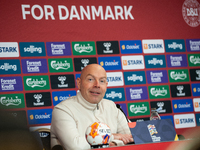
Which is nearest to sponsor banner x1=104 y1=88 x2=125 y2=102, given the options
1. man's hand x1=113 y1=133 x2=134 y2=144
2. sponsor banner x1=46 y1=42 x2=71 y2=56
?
sponsor banner x1=46 y1=42 x2=71 y2=56

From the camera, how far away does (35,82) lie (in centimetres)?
Result: 377

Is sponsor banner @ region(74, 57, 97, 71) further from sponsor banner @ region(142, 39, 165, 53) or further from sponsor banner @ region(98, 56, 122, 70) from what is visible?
sponsor banner @ region(142, 39, 165, 53)

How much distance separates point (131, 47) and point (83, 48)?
→ 0.72m

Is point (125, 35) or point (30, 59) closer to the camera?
point (30, 59)

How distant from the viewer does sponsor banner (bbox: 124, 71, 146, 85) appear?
418 cm

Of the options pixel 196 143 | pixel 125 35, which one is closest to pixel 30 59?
pixel 125 35

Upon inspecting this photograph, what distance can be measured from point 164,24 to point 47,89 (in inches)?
80.5

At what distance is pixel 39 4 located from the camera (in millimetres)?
3922

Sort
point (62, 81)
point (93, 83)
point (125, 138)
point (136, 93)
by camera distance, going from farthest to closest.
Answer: point (136, 93) < point (62, 81) < point (93, 83) < point (125, 138)

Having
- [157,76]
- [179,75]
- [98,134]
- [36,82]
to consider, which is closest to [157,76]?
[157,76]

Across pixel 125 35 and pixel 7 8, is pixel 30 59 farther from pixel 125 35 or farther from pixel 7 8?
pixel 125 35

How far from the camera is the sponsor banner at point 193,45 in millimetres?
4541

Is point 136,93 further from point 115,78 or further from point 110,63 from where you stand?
point 110,63

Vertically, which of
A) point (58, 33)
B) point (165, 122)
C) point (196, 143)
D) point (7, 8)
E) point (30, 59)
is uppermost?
point (7, 8)
